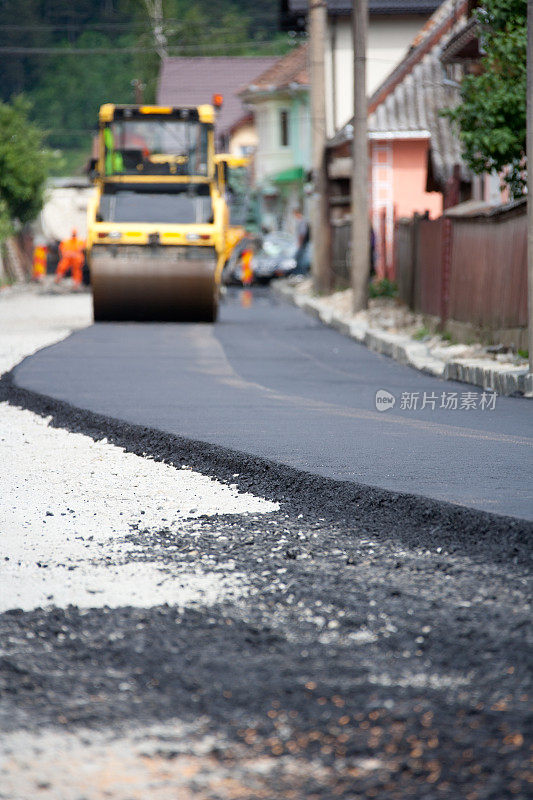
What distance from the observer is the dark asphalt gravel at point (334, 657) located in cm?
310

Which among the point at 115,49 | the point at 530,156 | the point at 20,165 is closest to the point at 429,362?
the point at 530,156

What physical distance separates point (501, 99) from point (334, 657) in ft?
33.7

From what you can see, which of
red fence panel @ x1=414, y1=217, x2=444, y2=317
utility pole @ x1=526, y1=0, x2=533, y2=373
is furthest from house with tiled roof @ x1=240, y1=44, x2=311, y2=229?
utility pole @ x1=526, y1=0, x2=533, y2=373

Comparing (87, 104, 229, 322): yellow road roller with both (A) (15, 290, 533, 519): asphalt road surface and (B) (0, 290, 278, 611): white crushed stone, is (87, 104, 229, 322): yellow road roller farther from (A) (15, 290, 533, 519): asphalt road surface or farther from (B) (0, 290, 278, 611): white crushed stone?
(B) (0, 290, 278, 611): white crushed stone

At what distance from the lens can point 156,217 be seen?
2014 centimetres

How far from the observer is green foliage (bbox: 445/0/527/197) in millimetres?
13055

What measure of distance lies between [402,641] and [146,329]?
14.8 m

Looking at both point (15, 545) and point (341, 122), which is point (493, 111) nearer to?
point (15, 545)

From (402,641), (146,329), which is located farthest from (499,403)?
(146,329)

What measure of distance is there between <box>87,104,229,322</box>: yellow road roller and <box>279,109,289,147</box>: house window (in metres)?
33.8

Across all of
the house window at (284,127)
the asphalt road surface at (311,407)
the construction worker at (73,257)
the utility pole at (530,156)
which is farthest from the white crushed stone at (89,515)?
the house window at (284,127)

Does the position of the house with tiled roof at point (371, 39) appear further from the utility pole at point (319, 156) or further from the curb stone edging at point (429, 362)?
the curb stone edging at point (429, 362)

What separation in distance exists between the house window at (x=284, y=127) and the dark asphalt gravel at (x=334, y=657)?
50.5m

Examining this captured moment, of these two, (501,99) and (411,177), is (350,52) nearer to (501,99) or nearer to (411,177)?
(411,177)
